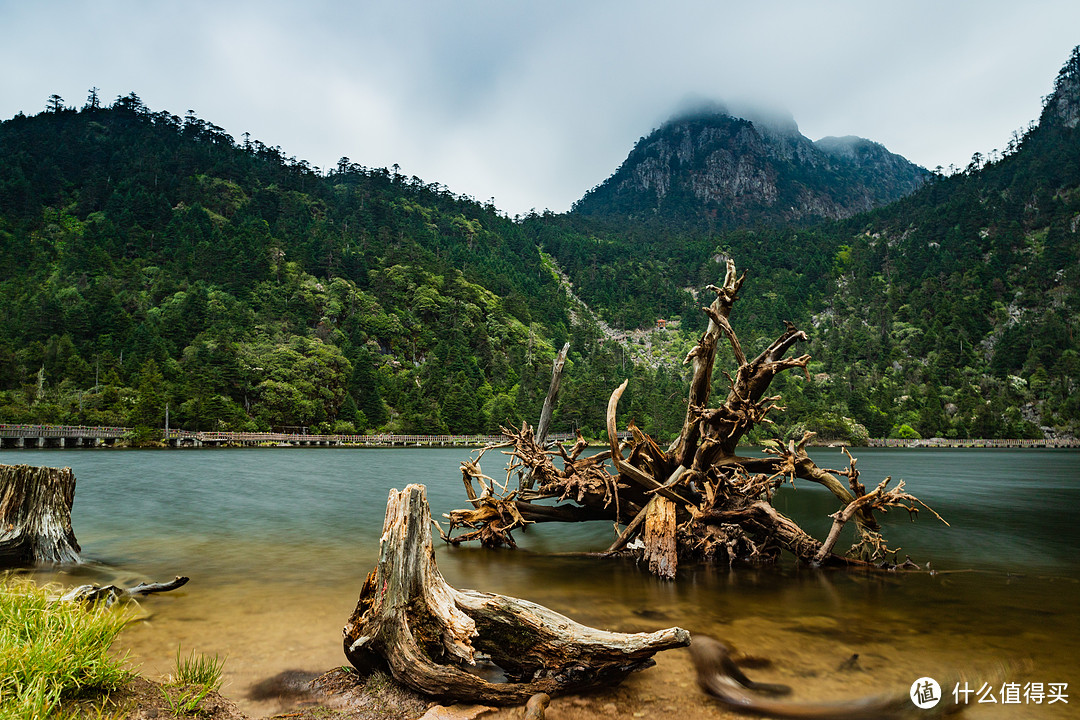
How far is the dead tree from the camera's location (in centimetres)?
1069

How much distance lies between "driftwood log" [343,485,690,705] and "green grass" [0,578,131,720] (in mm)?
1865

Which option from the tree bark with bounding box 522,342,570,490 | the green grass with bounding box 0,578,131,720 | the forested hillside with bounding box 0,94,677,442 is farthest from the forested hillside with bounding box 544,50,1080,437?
the green grass with bounding box 0,578,131,720

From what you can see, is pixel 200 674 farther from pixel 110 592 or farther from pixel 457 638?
pixel 110 592

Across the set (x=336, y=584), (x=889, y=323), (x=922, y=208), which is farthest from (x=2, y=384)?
(x=922, y=208)

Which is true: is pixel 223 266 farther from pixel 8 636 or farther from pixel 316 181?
pixel 8 636

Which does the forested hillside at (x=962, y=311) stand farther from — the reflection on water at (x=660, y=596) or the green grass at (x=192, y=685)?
the green grass at (x=192, y=685)

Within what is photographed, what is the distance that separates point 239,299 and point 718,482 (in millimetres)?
124140

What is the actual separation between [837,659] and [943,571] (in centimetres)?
750

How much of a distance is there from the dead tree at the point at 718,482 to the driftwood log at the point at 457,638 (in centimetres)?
562

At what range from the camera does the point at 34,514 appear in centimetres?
990

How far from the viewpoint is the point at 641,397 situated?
116625mm

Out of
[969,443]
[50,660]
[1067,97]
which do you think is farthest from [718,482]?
[1067,97]

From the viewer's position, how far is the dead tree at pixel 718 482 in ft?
35.1

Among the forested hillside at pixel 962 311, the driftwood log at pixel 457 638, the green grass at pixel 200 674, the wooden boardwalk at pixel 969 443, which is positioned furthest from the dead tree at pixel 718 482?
the wooden boardwalk at pixel 969 443
